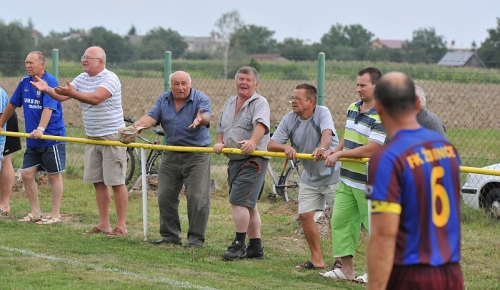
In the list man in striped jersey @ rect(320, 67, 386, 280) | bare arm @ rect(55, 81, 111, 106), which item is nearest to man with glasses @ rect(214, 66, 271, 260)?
man in striped jersey @ rect(320, 67, 386, 280)

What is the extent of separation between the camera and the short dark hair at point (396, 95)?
145 inches

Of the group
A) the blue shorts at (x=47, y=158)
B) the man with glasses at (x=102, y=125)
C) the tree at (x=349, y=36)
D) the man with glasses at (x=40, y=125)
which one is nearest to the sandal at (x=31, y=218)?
the man with glasses at (x=40, y=125)

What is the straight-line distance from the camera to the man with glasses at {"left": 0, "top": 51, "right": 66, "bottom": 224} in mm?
9625

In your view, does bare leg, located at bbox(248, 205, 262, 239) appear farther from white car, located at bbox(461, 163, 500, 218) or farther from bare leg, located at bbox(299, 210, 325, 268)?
white car, located at bbox(461, 163, 500, 218)

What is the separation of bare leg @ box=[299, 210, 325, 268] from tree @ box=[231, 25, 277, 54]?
63820 mm

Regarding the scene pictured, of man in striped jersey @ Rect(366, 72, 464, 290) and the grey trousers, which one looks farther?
the grey trousers

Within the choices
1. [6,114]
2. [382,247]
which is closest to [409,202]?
[382,247]

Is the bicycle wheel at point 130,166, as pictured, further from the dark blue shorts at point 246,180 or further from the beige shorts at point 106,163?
the dark blue shorts at point 246,180

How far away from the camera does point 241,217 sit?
7.99 m

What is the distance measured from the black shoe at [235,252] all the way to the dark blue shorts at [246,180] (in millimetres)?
405

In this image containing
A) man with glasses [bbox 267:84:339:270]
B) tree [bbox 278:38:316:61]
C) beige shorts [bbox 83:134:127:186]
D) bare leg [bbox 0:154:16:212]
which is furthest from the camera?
tree [bbox 278:38:316:61]

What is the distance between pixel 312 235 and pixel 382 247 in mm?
4015

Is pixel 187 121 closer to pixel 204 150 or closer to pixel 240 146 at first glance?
pixel 204 150

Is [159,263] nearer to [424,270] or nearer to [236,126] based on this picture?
[236,126]
